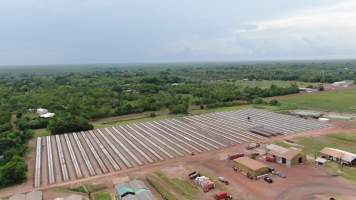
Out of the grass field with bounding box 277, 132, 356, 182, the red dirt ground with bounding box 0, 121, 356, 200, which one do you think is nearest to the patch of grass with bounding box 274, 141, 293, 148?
the grass field with bounding box 277, 132, 356, 182

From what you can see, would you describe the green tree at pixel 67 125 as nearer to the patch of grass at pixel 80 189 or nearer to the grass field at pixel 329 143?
the patch of grass at pixel 80 189

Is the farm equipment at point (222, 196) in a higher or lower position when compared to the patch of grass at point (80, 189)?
higher

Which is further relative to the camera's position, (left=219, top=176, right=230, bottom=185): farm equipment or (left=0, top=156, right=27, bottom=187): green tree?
(left=0, top=156, right=27, bottom=187): green tree

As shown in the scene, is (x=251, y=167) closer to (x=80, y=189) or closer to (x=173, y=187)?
(x=173, y=187)

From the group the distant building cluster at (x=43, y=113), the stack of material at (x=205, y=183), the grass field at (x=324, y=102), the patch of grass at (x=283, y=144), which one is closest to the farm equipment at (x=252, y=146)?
the patch of grass at (x=283, y=144)

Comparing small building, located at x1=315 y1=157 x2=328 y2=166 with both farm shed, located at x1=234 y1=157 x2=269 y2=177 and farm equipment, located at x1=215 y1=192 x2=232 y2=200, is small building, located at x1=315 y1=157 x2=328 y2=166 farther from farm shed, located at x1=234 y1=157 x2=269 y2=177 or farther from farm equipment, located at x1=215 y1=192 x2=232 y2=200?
farm equipment, located at x1=215 y1=192 x2=232 y2=200

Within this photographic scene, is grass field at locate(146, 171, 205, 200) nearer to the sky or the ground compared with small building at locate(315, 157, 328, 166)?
nearer to the ground
